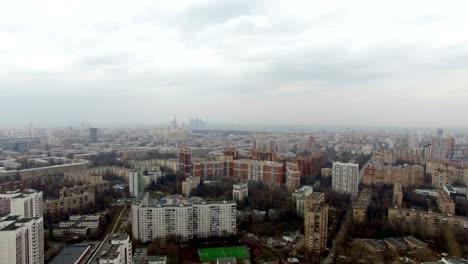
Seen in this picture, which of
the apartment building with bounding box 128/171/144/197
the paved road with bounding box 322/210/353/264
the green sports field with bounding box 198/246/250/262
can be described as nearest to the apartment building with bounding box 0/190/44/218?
the green sports field with bounding box 198/246/250/262

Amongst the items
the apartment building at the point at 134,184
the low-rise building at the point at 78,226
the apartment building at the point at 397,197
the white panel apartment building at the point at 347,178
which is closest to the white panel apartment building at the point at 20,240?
the low-rise building at the point at 78,226

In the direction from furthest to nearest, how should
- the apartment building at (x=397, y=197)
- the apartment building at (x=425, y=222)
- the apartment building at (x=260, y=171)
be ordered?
the apartment building at (x=260, y=171) → the apartment building at (x=397, y=197) → the apartment building at (x=425, y=222)

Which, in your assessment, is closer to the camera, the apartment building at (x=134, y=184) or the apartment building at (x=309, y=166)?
the apartment building at (x=134, y=184)

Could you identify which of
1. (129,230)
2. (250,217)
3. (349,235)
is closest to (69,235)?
→ (129,230)

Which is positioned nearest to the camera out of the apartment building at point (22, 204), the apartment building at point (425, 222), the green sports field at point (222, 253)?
the green sports field at point (222, 253)

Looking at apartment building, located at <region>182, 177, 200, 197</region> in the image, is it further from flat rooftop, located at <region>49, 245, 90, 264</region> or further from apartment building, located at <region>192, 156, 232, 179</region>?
flat rooftop, located at <region>49, 245, 90, 264</region>

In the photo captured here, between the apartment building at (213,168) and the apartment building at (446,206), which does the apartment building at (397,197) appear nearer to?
the apartment building at (446,206)

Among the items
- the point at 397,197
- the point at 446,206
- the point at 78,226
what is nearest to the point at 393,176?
the point at 397,197

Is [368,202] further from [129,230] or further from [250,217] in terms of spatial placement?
[129,230]
